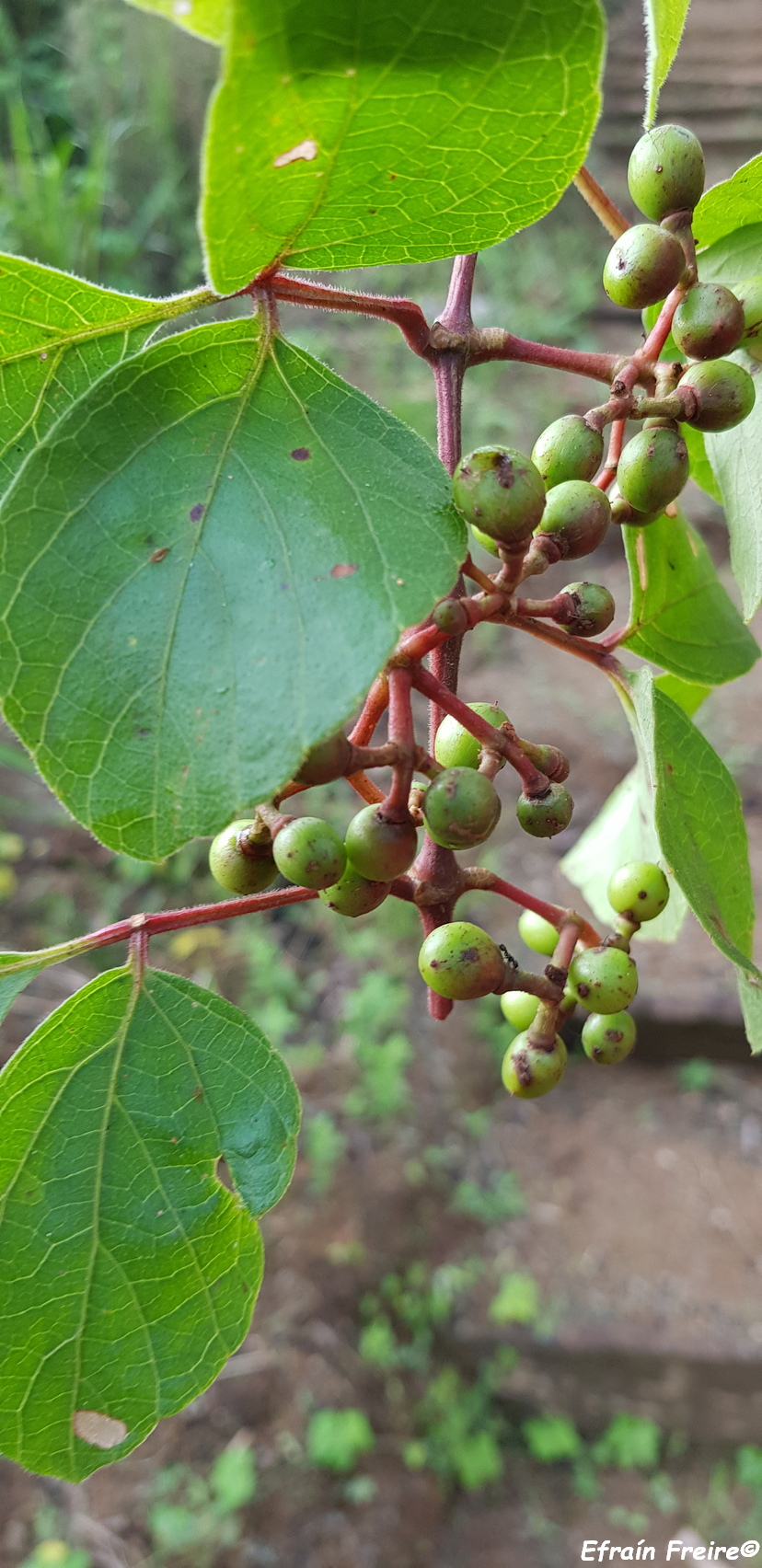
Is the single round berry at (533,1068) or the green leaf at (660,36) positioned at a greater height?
the green leaf at (660,36)

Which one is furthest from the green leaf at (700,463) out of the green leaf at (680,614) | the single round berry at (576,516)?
the single round berry at (576,516)

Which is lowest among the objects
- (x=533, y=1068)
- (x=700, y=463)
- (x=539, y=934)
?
(x=533, y=1068)

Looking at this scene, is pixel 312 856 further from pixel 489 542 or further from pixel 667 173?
pixel 667 173

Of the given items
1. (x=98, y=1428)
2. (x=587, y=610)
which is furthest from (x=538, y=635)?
(x=98, y=1428)

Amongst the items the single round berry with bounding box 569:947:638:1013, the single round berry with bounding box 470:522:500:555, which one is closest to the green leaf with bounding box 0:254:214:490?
the single round berry with bounding box 470:522:500:555

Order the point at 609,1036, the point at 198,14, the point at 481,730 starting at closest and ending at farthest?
the point at 198,14 → the point at 481,730 → the point at 609,1036

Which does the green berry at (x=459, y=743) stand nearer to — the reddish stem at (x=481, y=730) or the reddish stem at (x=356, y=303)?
the reddish stem at (x=481, y=730)
